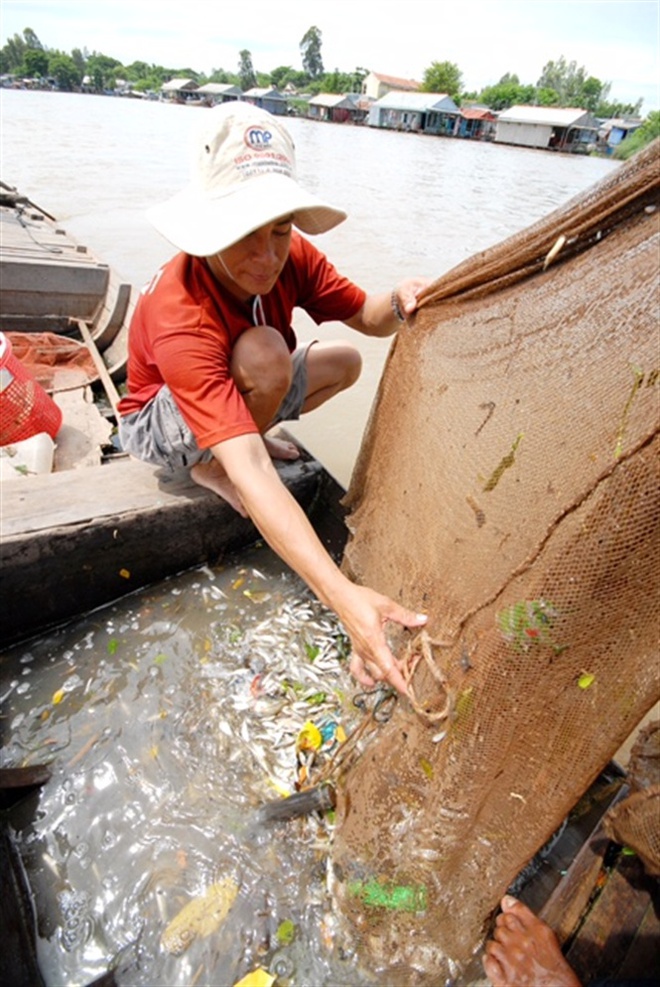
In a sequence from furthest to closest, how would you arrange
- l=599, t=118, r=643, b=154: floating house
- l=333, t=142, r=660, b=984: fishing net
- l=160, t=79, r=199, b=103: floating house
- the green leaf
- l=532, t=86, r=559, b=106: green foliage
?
l=160, t=79, r=199, b=103: floating house, l=532, t=86, r=559, b=106: green foliage, l=599, t=118, r=643, b=154: floating house, the green leaf, l=333, t=142, r=660, b=984: fishing net

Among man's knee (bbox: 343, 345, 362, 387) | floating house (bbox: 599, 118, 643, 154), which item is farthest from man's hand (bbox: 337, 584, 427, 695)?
floating house (bbox: 599, 118, 643, 154)

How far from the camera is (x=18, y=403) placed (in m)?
3.40

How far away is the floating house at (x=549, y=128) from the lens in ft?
166

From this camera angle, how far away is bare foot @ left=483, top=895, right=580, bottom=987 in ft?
5.37

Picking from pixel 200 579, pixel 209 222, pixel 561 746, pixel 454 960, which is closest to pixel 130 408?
pixel 200 579

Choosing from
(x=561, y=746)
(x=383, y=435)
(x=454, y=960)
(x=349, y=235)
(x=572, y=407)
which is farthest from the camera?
(x=349, y=235)

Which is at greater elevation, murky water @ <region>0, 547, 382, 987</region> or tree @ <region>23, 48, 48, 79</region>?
tree @ <region>23, 48, 48, 79</region>

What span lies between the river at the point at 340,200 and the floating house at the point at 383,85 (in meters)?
54.5

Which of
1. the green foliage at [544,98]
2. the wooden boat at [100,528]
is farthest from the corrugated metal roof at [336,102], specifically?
the wooden boat at [100,528]

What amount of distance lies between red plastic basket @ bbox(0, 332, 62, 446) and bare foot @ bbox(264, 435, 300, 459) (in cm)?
157

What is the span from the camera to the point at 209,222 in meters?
1.99

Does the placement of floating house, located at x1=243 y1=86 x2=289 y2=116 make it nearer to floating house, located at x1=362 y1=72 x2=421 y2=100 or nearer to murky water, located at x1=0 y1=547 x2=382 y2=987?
floating house, located at x1=362 y1=72 x2=421 y2=100

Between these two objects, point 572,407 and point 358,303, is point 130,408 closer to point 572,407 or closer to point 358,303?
point 358,303

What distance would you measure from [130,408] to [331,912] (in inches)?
91.9
